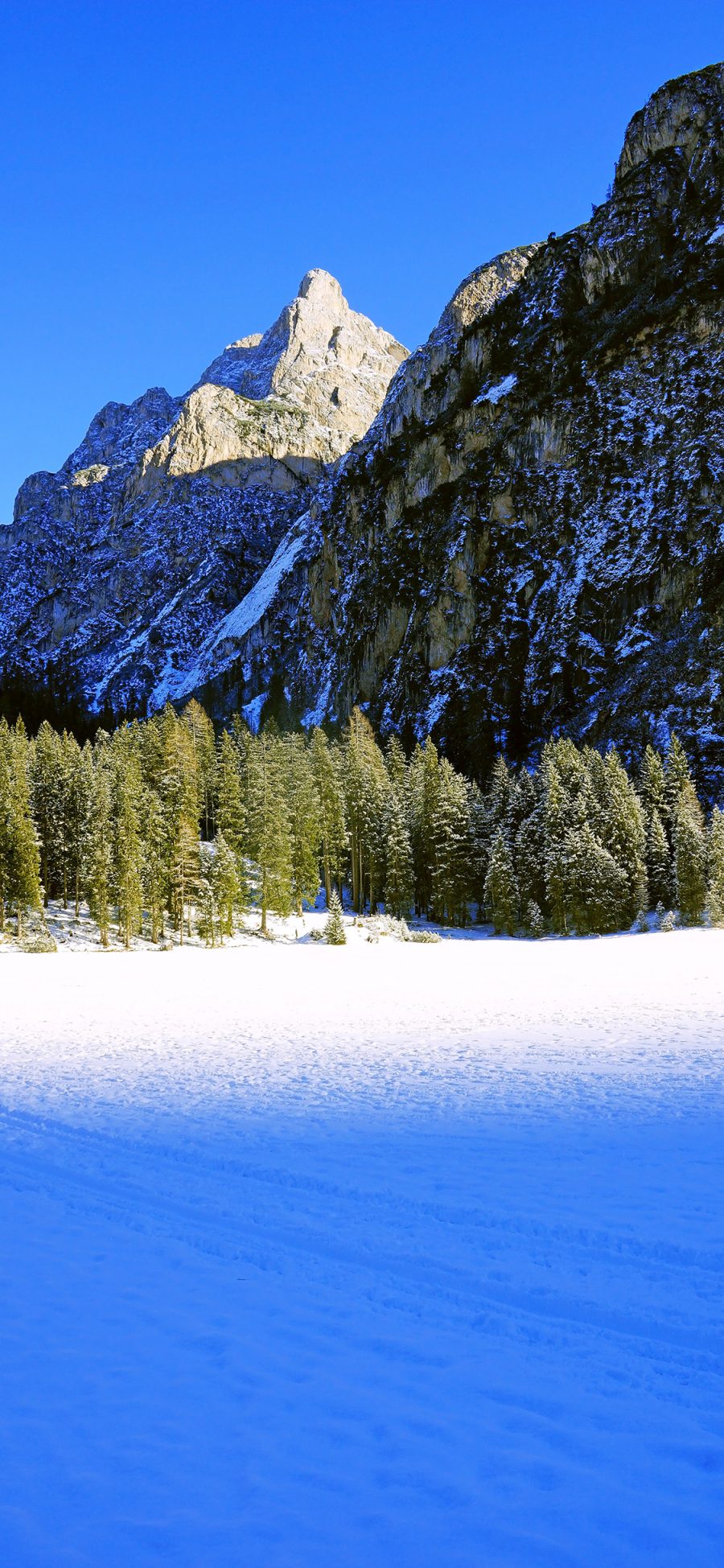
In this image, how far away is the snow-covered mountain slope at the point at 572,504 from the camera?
8844 centimetres

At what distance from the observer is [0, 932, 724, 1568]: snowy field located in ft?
14.9

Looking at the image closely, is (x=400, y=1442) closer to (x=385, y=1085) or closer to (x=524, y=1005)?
(x=385, y=1085)

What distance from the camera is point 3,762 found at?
164 ft

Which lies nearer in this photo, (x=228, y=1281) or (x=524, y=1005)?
(x=228, y=1281)

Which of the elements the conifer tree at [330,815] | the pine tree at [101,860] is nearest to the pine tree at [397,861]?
the conifer tree at [330,815]

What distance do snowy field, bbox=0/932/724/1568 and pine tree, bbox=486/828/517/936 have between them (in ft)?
125

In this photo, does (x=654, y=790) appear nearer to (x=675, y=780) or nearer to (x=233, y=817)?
(x=675, y=780)

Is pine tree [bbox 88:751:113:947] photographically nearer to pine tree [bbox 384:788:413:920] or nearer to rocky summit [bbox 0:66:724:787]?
pine tree [bbox 384:788:413:920]

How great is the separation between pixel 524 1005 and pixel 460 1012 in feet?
6.34

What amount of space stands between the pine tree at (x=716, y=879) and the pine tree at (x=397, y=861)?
19.8 m

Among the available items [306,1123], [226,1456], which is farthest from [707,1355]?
[306,1123]

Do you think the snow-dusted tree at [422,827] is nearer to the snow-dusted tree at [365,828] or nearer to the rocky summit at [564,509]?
the snow-dusted tree at [365,828]

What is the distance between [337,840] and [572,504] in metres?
60.9

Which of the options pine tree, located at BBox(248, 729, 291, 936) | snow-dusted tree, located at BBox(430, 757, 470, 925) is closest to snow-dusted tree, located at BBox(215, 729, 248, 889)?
pine tree, located at BBox(248, 729, 291, 936)
